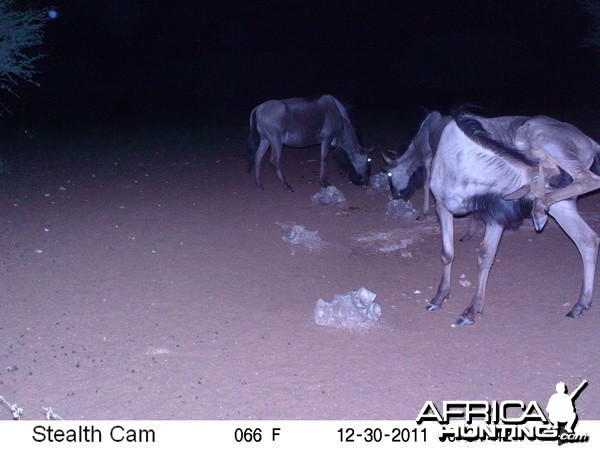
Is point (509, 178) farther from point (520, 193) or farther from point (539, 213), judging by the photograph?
point (539, 213)

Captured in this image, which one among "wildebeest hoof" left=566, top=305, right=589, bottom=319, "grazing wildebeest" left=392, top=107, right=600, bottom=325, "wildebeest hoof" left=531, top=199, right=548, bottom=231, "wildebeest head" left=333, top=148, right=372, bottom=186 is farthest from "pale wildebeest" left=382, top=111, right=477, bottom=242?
"wildebeest hoof" left=531, top=199, right=548, bottom=231

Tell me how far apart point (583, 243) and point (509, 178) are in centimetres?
117

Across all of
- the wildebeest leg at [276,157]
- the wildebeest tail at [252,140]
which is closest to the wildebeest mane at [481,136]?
the wildebeest leg at [276,157]

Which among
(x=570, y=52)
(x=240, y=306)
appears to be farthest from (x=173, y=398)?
(x=570, y=52)

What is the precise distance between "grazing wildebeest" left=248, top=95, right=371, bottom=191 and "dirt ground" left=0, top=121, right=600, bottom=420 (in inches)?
52.0

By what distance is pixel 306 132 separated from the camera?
1159 centimetres

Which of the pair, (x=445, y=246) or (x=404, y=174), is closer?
(x=445, y=246)

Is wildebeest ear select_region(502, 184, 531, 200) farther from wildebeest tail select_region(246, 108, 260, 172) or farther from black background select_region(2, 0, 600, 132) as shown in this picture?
black background select_region(2, 0, 600, 132)

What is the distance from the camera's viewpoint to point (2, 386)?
4.50 metres

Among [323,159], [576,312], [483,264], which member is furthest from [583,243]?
[323,159]

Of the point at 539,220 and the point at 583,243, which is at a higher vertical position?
the point at 539,220

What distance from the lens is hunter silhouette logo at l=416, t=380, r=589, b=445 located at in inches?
151

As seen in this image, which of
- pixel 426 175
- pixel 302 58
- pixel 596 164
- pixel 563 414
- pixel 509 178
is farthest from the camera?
pixel 302 58

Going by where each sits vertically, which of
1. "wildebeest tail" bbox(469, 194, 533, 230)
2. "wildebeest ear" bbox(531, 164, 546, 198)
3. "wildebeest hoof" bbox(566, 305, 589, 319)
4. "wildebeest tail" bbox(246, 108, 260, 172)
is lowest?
"wildebeest tail" bbox(246, 108, 260, 172)
